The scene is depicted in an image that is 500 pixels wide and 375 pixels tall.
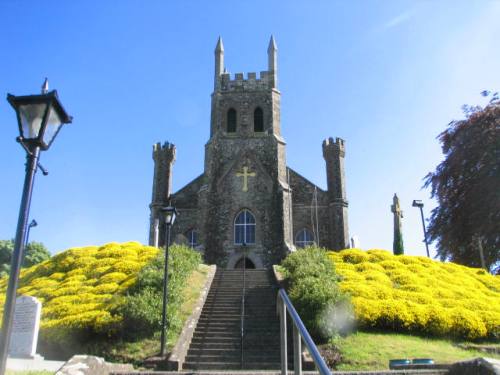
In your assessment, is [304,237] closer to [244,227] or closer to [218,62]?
[244,227]

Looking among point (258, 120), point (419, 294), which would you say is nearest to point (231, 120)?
point (258, 120)

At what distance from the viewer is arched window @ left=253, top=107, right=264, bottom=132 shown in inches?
1406

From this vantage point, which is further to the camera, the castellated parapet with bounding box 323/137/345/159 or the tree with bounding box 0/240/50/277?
the tree with bounding box 0/240/50/277

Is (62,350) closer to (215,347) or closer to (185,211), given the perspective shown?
(215,347)

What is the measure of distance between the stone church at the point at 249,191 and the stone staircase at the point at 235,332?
1061 centimetres

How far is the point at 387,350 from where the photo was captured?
43.4 ft

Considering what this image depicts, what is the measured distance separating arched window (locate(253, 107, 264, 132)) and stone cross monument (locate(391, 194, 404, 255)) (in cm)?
1136

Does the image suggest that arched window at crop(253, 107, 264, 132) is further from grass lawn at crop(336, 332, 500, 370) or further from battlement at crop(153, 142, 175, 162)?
grass lawn at crop(336, 332, 500, 370)

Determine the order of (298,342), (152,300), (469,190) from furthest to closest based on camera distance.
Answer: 1. (469,190)
2. (152,300)
3. (298,342)

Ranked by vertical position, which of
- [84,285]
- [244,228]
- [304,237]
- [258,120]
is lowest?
[84,285]

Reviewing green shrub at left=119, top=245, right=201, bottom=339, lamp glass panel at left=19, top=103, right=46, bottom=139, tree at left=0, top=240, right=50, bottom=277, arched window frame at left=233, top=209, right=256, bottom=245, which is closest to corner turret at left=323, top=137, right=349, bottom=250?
arched window frame at left=233, top=209, right=256, bottom=245

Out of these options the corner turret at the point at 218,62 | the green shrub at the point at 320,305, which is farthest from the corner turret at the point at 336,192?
the green shrub at the point at 320,305

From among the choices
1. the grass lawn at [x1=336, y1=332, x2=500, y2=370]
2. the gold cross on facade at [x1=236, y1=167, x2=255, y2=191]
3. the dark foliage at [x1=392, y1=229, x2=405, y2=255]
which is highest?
the gold cross on facade at [x1=236, y1=167, x2=255, y2=191]

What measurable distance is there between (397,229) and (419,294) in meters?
12.4
